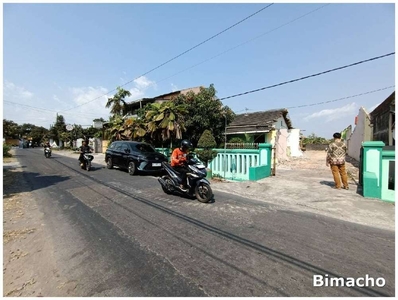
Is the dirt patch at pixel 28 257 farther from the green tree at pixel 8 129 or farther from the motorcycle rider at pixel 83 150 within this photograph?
the green tree at pixel 8 129

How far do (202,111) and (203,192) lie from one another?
9.62m

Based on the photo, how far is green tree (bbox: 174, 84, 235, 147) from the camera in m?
14.6

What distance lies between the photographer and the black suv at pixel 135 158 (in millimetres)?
10406

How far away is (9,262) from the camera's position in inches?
117

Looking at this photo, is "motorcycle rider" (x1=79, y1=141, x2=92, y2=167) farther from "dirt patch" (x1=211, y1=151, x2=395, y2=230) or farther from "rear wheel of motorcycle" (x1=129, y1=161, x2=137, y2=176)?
"dirt patch" (x1=211, y1=151, x2=395, y2=230)

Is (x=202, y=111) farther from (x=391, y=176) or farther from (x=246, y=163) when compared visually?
(x=391, y=176)

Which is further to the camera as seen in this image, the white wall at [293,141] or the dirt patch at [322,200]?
the white wall at [293,141]

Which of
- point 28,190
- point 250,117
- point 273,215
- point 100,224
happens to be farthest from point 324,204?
point 250,117

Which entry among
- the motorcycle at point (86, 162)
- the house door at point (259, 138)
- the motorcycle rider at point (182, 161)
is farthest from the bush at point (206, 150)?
the house door at point (259, 138)

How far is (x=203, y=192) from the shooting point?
5762 mm

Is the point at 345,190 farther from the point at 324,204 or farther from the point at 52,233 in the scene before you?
the point at 52,233

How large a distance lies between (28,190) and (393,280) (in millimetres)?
9279

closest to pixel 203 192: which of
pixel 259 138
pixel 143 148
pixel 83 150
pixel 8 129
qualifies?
pixel 143 148

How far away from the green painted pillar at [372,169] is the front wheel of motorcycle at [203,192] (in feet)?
14.1
